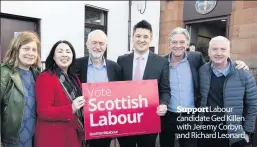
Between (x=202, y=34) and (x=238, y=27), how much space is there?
3.52 ft

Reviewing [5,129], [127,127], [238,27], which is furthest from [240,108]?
[238,27]

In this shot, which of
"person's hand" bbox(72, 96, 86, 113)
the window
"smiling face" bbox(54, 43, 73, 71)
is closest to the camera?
"person's hand" bbox(72, 96, 86, 113)

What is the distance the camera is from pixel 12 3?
590 centimetres

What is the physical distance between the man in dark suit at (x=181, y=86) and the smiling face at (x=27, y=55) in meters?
1.34

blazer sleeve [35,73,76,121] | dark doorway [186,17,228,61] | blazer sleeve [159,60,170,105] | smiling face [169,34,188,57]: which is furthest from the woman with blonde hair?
dark doorway [186,17,228,61]

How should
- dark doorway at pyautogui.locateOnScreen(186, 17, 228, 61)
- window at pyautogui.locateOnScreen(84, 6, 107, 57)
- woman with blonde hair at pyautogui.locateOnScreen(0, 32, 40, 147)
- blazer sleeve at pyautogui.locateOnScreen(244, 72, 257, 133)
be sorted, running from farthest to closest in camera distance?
window at pyautogui.locateOnScreen(84, 6, 107, 57) → dark doorway at pyautogui.locateOnScreen(186, 17, 228, 61) → blazer sleeve at pyautogui.locateOnScreen(244, 72, 257, 133) → woman with blonde hair at pyautogui.locateOnScreen(0, 32, 40, 147)

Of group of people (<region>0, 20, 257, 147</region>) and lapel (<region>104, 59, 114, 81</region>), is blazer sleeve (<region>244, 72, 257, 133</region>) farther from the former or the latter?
lapel (<region>104, 59, 114, 81</region>)

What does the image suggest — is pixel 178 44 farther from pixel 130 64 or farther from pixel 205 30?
pixel 205 30

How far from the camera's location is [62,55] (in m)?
2.23

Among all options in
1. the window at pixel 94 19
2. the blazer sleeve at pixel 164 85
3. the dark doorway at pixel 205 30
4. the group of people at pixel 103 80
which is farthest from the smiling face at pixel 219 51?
the window at pixel 94 19

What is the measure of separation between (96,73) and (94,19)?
220 inches

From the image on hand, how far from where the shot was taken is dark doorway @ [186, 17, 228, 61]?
6258 mm

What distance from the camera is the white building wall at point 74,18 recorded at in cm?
628

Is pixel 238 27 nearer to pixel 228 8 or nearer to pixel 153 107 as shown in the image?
pixel 228 8
